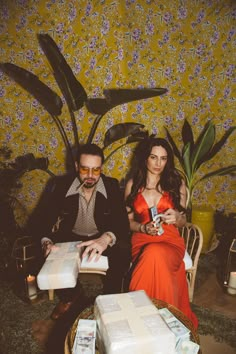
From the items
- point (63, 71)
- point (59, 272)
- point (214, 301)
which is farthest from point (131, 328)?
point (63, 71)

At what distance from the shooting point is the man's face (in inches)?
82.4

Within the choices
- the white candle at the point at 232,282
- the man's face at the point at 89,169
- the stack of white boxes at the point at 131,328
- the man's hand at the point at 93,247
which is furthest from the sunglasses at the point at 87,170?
the white candle at the point at 232,282

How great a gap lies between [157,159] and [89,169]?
565mm

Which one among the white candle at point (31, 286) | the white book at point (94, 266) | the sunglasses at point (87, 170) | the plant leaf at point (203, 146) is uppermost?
the plant leaf at point (203, 146)

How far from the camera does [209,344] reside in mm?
1810

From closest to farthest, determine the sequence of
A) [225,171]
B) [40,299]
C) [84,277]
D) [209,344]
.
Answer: [209,344]
[40,299]
[84,277]
[225,171]

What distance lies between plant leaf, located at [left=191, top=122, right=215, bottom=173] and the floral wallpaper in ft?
1.56

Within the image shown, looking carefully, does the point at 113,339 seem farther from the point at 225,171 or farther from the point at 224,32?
the point at 224,32

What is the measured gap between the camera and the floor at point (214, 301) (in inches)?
70.6

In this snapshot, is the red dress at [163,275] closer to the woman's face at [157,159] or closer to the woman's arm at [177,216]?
the woman's arm at [177,216]

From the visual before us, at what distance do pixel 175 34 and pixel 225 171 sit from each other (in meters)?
1.61

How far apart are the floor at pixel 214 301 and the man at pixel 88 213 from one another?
0.70 meters

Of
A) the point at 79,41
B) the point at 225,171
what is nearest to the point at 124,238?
the point at 225,171

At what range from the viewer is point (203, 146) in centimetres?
286
